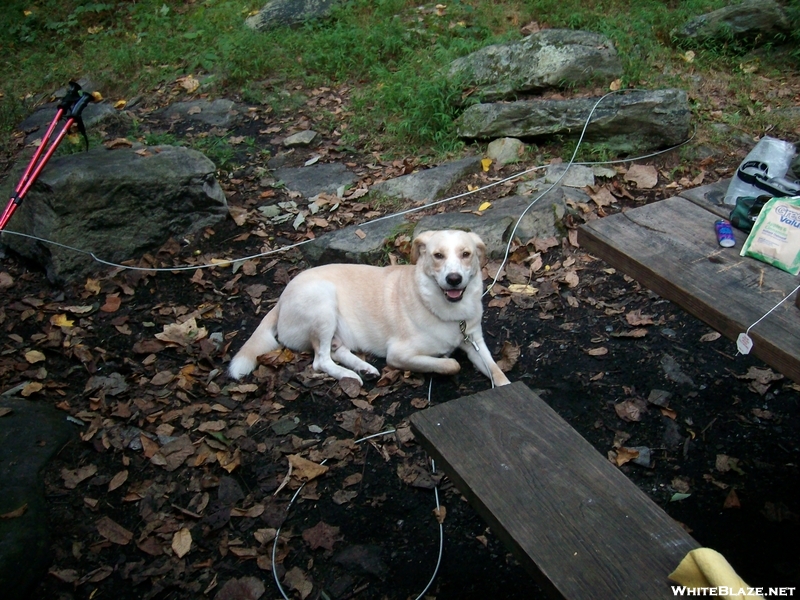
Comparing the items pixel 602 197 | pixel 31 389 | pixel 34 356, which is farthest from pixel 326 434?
pixel 602 197

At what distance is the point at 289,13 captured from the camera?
893cm

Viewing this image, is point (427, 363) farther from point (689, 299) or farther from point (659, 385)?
point (689, 299)

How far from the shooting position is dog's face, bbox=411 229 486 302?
11.8ft

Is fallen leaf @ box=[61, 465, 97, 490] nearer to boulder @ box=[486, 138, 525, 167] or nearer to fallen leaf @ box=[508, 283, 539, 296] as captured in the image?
fallen leaf @ box=[508, 283, 539, 296]

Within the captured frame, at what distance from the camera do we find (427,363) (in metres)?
3.84

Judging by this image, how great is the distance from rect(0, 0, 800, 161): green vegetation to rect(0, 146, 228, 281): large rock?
117 cm

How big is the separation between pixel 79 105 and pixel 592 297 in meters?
3.75

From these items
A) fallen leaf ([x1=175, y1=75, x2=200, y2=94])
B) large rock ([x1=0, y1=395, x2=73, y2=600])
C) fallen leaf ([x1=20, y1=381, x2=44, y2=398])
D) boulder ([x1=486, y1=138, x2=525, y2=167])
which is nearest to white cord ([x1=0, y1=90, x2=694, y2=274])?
boulder ([x1=486, y1=138, x2=525, y2=167])

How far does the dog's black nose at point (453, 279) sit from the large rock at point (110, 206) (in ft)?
8.90

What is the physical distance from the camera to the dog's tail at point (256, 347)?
395 centimetres

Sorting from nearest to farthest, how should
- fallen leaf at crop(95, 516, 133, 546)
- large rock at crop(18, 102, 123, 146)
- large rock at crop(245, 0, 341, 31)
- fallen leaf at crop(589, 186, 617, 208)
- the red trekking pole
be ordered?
fallen leaf at crop(95, 516, 133, 546), the red trekking pole, fallen leaf at crop(589, 186, 617, 208), large rock at crop(18, 102, 123, 146), large rock at crop(245, 0, 341, 31)

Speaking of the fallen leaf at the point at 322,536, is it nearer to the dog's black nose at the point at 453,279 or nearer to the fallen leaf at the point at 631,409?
the dog's black nose at the point at 453,279

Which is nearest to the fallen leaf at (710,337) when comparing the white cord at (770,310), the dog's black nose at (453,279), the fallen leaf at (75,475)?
the dog's black nose at (453,279)

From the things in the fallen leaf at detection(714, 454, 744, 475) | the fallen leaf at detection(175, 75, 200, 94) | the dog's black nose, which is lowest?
the fallen leaf at detection(714, 454, 744, 475)
